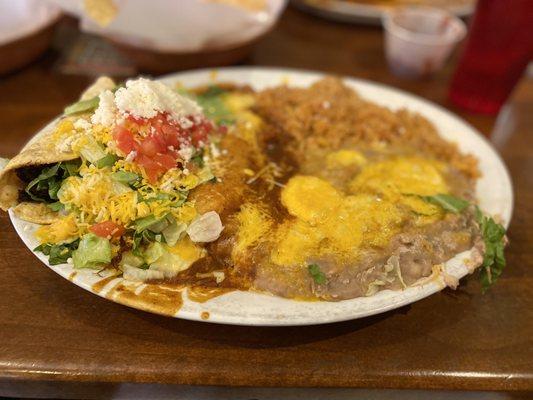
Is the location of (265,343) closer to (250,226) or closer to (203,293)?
(203,293)

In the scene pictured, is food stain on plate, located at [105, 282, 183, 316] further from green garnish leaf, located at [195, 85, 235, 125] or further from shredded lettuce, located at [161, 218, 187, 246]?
green garnish leaf, located at [195, 85, 235, 125]

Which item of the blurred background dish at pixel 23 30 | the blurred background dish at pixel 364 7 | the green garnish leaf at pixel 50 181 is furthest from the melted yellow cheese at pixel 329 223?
the blurred background dish at pixel 364 7

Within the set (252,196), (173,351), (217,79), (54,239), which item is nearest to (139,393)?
(173,351)

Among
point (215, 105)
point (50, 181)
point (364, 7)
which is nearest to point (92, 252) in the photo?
point (50, 181)

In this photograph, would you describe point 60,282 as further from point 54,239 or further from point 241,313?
point 241,313

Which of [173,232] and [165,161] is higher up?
[165,161]

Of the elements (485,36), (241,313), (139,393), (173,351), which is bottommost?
(139,393)

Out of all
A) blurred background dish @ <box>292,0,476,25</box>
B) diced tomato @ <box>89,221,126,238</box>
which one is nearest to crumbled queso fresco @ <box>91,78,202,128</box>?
diced tomato @ <box>89,221,126,238</box>
